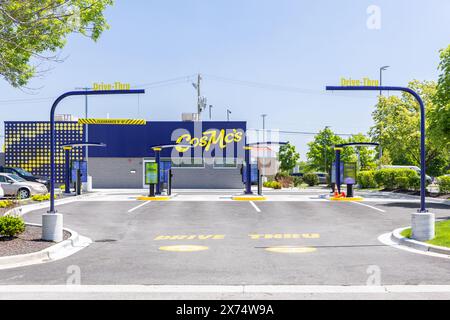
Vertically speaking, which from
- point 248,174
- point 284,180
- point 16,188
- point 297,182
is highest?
point 248,174

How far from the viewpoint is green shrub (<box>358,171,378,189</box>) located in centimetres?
4862

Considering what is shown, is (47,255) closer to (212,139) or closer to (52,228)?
(52,228)

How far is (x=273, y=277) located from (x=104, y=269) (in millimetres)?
3436

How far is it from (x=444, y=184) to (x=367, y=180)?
15399 millimetres

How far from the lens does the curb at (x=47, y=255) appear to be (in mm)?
11453

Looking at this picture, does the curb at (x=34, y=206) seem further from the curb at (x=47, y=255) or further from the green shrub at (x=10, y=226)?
the curb at (x=47, y=255)

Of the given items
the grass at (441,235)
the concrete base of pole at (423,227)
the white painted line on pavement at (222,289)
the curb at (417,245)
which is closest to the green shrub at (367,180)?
the grass at (441,235)

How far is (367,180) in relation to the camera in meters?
49.3

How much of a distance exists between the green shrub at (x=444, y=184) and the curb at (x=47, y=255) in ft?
84.8

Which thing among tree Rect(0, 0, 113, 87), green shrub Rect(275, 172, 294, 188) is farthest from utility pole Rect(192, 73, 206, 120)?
tree Rect(0, 0, 113, 87)

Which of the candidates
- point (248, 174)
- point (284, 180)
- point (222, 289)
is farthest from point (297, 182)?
→ point (222, 289)

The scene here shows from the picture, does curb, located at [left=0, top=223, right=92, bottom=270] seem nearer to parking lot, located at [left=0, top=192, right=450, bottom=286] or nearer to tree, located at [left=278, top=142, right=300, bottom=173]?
parking lot, located at [left=0, top=192, right=450, bottom=286]

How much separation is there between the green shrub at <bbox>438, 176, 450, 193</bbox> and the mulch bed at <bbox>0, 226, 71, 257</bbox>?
84.8 ft
